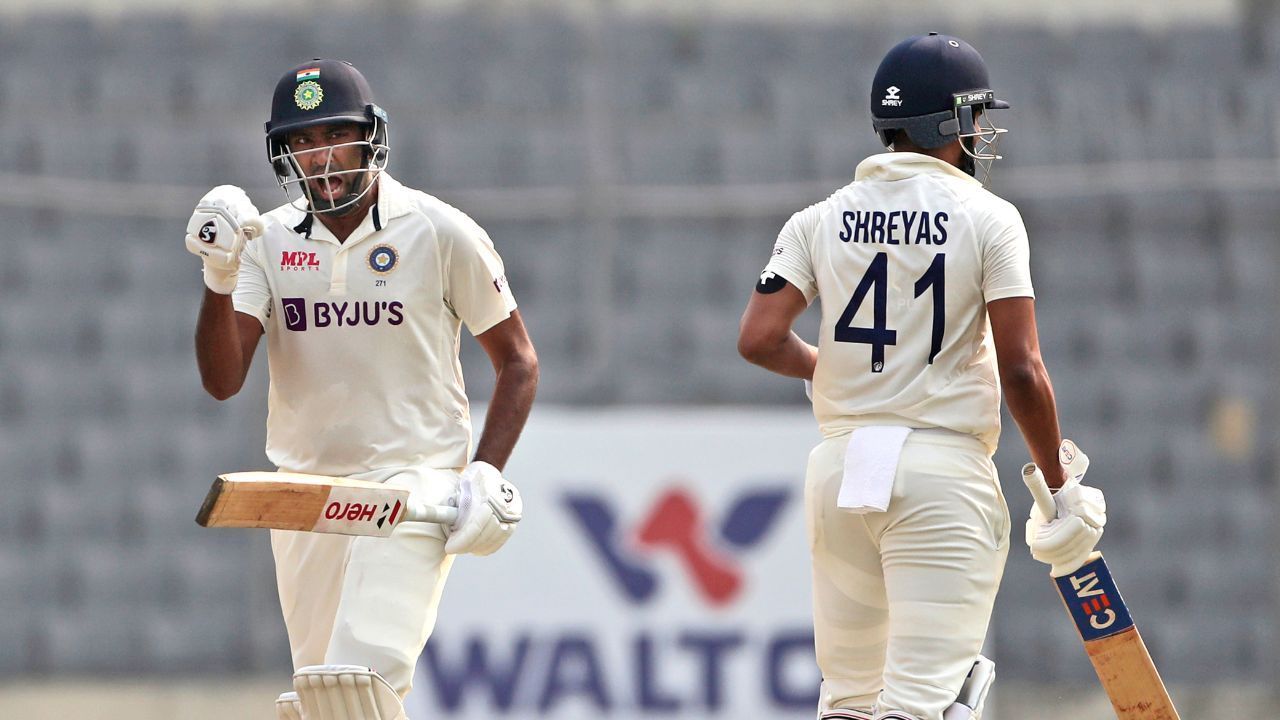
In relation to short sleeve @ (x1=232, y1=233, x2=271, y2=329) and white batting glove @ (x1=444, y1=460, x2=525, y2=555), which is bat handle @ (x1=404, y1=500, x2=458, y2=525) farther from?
short sleeve @ (x1=232, y1=233, x2=271, y2=329)

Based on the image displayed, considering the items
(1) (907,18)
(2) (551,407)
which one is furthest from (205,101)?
(1) (907,18)

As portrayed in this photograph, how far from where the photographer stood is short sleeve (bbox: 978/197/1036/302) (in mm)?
Answer: 3910

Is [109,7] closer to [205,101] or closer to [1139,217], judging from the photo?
[205,101]

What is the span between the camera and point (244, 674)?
7355mm

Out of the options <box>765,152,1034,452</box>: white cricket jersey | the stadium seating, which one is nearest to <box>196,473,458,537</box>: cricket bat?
<box>765,152,1034,452</box>: white cricket jersey

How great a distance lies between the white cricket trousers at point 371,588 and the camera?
3910 mm

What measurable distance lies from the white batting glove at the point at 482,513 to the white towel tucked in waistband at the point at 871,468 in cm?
67

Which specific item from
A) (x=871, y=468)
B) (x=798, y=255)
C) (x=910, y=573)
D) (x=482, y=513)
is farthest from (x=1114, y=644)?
(x=482, y=513)

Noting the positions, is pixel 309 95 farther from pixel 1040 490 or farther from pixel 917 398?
pixel 1040 490

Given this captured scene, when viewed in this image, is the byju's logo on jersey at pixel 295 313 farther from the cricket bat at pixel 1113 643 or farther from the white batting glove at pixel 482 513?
the cricket bat at pixel 1113 643

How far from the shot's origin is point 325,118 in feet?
13.3

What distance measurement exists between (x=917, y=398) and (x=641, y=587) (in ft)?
10.2

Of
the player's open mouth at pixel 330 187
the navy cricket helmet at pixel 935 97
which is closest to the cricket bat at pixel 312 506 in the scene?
the player's open mouth at pixel 330 187

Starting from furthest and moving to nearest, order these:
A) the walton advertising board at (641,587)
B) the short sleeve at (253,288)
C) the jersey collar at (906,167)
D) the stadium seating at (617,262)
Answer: the stadium seating at (617,262) → the walton advertising board at (641,587) → the short sleeve at (253,288) → the jersey collar at (906,167)
